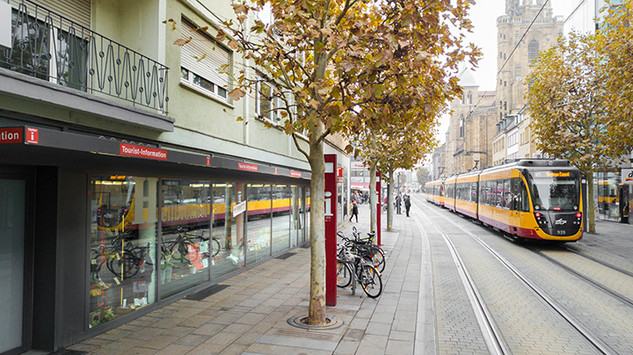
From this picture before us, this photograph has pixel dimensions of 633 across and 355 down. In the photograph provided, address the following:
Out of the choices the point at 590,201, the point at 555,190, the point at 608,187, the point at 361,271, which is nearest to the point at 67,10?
the point at 361,271

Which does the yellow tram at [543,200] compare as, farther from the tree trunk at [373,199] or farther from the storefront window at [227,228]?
the storefront window at [227,228]

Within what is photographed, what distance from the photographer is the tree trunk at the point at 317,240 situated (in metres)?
6.94

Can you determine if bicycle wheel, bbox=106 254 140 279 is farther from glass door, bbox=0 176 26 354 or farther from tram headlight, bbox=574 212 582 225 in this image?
tram headlight, bbox=574 212 582 225

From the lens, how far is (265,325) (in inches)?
274

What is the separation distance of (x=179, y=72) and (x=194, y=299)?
179 inches

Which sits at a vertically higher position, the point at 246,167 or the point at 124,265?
the point at 246,167

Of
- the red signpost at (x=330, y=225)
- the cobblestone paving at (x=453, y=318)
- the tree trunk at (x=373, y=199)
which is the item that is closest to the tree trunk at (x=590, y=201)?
the tree trunk at (x=373, y=199)

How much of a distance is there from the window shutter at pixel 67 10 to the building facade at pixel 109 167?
2cm

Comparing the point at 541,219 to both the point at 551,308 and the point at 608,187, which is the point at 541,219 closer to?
the point at 551,308

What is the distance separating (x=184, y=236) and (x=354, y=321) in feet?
12.9

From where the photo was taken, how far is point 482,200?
2350 centimetres

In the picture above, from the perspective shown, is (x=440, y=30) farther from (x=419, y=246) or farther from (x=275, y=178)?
(x=419, y=246)

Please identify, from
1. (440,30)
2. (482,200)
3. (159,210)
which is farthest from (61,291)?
(482,200)

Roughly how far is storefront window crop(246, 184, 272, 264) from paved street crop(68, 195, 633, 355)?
0.82 metres
